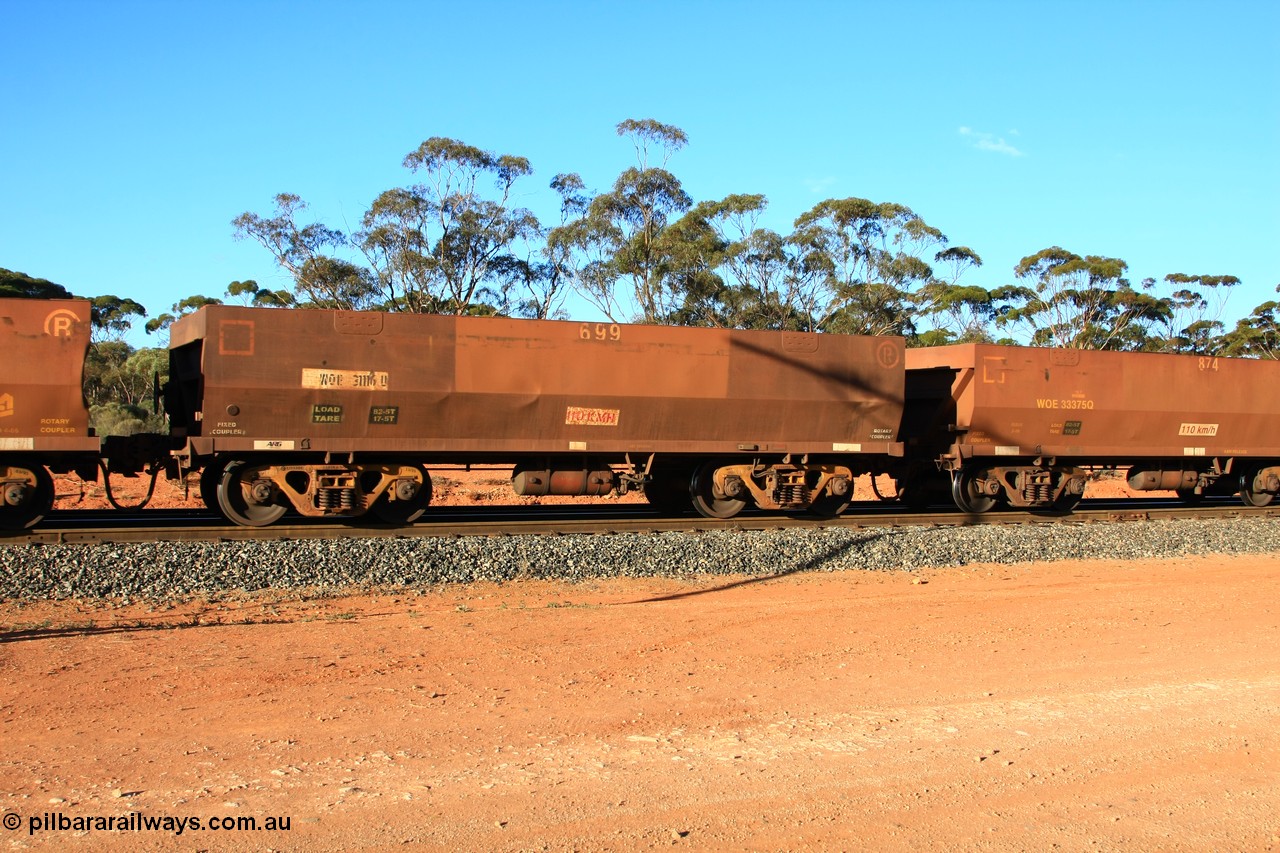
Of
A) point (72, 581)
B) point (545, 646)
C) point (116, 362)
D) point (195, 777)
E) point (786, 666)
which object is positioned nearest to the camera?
point (195, 777)

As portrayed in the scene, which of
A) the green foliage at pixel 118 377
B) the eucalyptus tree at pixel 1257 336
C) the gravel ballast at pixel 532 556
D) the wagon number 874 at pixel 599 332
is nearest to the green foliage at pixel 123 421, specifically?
the green foliage at pixel 118 377

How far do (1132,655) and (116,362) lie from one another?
52397 millimetres

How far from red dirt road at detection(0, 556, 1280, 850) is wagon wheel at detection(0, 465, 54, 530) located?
3.10 meters

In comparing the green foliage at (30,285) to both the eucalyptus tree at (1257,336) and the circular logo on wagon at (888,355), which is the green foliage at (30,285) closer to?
the circular logo on wagon at (888,355)

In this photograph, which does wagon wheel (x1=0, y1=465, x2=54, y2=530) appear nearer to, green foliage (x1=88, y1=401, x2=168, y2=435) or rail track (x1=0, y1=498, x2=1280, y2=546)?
rail track (x1=0, y1=498, x2=1280, y2=546)

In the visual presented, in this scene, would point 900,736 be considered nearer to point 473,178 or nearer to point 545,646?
point 545,646

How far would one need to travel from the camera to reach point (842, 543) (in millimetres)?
13148

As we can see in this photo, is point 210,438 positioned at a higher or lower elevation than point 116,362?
lower

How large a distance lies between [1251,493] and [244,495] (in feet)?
58.7

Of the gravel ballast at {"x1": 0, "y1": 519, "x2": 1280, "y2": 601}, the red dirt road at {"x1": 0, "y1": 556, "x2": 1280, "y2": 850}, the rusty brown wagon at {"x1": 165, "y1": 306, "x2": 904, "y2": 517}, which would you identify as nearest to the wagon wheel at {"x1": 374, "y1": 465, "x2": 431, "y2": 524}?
the rusty brown wagon at {"x1": 165, "y1": 306, "x2": 904, "y2": 517}

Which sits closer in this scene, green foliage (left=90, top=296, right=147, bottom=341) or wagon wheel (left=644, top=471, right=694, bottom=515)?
wagon wheel (left=644, top=471, right=694, bottom=515)

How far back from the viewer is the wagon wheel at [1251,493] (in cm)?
1984

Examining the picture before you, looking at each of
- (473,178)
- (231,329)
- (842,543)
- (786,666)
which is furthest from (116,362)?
(786,666)

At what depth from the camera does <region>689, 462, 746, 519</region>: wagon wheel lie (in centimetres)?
1544
